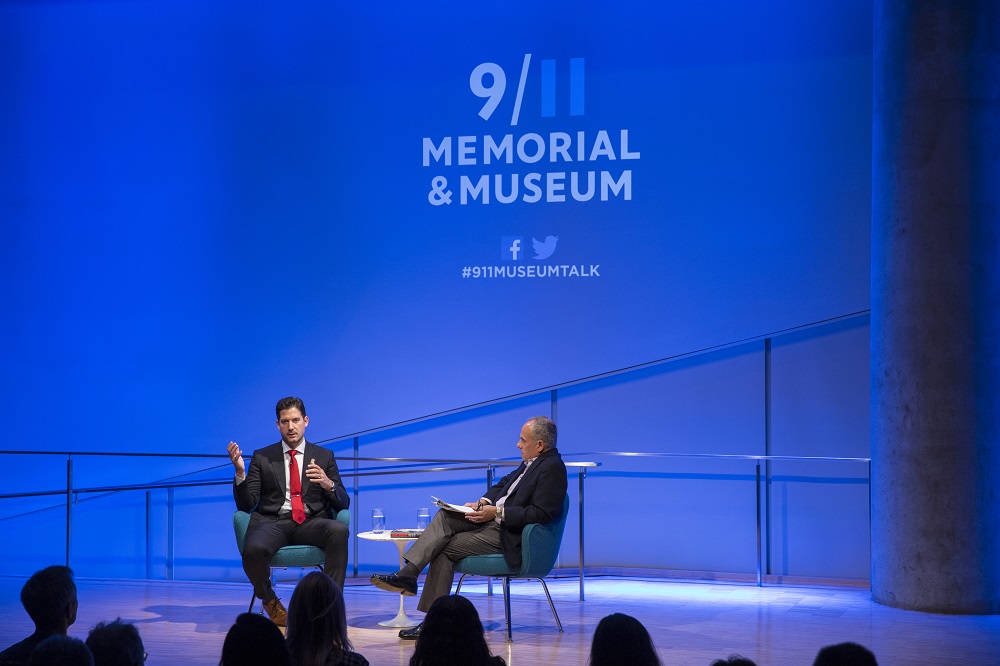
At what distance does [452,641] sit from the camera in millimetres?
2990

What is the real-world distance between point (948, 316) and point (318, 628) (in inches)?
177

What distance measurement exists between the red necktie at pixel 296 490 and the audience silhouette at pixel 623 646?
11.9ft

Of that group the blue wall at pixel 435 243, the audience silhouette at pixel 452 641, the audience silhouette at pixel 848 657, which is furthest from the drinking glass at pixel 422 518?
the audience silhouette at pixel 848 657

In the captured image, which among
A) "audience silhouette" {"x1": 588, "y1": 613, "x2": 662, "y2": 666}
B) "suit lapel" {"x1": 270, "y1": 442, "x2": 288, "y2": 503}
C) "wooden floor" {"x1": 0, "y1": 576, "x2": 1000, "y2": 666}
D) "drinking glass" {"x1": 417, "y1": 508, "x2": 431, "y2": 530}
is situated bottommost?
"wooden floor" {"x1": 0, "y1": 576, "x2": 1000, "y2": 666}

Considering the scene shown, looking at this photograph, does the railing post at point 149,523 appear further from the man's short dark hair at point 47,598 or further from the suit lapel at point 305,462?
the man's short dark hair at point 47,598

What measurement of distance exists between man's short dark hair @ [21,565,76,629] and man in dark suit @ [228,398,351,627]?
2677mm

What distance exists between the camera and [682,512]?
816 cm

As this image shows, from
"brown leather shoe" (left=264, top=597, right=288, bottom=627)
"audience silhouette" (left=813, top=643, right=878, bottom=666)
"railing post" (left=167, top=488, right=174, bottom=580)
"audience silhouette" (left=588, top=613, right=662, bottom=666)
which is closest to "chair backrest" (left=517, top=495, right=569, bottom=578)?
"brown leather shoe" (left=264, top=597, right=288, bottom=627)

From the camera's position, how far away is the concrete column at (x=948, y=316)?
647 centimetres

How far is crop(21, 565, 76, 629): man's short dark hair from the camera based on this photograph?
127 inches

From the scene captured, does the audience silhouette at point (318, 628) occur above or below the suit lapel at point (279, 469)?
below

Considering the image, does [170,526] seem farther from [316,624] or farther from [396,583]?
[316,624]

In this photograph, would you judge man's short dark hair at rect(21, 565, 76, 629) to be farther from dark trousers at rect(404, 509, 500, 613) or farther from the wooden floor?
dark trousers at rect(404, 509, 500, 613)

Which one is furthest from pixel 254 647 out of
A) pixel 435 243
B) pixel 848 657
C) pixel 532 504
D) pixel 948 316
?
pixel 435 243
